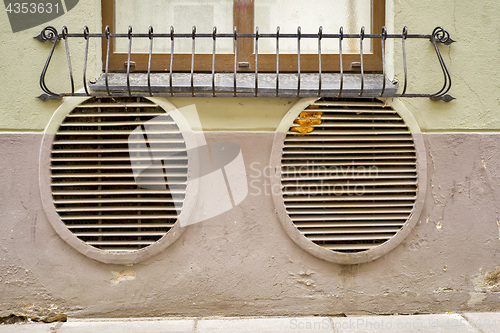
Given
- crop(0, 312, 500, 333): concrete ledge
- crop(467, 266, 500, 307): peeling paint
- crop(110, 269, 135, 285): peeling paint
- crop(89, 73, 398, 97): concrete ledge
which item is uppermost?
crop(89, 73, 398, 97): concrete ledge

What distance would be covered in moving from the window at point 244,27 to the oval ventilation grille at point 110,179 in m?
0.40

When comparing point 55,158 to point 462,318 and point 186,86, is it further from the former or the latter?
point 462,318

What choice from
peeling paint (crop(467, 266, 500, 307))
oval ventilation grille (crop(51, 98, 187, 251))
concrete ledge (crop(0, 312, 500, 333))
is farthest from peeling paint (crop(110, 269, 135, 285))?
peeling paint (crop(467, 266, 500, 307))

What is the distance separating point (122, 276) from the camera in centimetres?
301

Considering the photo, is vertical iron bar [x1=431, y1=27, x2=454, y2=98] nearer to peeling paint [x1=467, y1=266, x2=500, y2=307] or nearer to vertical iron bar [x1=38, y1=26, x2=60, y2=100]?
peeling paint [x1=467, y1=266, x2=500, y2=307]

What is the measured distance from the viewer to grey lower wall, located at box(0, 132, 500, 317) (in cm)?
299

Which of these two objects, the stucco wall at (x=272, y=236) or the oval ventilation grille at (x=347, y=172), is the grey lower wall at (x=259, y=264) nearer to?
the stucco wall at (x=272, y=236)

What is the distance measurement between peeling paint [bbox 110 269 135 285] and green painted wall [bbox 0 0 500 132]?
1.20m

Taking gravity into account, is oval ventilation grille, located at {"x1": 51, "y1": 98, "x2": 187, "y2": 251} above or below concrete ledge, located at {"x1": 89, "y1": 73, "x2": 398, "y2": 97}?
below

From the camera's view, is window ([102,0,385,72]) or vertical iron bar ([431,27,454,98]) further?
window ([102,0,385,72])

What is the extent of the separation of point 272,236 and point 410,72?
157cm

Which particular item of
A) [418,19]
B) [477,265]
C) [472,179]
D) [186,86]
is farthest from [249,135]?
[477,265]

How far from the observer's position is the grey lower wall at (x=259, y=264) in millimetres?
2986

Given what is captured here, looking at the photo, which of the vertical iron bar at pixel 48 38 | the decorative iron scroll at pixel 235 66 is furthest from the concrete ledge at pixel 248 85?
the vertical iron bar at pixel 48 38
